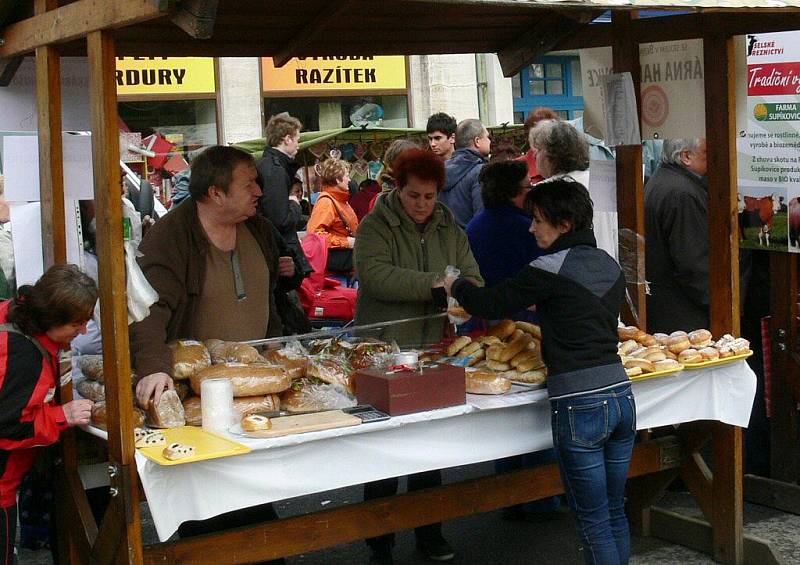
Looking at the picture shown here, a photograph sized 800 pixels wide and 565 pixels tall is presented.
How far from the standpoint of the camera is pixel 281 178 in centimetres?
792

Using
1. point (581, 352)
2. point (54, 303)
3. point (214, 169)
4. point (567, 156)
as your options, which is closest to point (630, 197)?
point (567, 156)

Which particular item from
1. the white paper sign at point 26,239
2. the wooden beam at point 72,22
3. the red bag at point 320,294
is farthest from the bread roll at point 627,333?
the red bag at point 320,294

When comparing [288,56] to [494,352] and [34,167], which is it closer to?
[34,167]

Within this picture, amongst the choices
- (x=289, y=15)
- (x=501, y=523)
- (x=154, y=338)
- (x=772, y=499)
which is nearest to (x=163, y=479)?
(x=154, y=338)

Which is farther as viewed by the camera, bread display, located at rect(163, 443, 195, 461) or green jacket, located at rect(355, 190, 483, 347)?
green jacket, located at rect(355, 190, 483, 347)

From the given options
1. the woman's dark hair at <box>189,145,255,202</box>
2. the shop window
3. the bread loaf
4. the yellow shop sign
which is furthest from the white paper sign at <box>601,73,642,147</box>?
the shop window

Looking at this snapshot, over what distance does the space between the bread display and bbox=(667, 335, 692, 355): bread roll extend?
7.40 ft

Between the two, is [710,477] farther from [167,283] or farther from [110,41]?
[110,41]

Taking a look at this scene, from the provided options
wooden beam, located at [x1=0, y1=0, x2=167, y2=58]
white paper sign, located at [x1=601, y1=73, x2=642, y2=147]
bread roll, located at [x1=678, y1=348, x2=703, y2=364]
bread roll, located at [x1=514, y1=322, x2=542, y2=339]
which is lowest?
bread roll, located at [x1=678, y1=348, x2=703, y2=364]

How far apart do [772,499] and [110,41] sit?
426 centimetres

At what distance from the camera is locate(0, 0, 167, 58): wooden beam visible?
3.23m

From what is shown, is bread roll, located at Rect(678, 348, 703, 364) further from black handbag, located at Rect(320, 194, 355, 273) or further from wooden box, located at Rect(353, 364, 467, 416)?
black handbag, located at Rect(320, 194, 355, 273)

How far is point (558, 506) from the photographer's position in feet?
19.1

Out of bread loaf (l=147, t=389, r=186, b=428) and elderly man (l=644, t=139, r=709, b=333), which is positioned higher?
elderly man (l=644, t=139, r=709, b=333)
